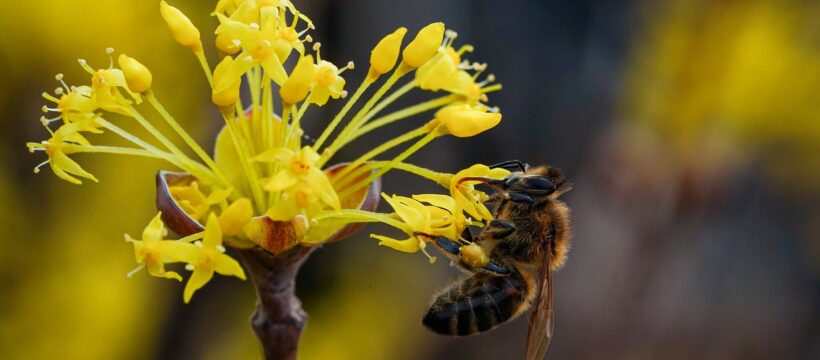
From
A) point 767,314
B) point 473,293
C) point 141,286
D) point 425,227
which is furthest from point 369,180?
point 767,314

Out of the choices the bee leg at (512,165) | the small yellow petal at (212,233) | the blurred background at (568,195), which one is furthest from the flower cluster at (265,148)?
the blurred background at (568,195)

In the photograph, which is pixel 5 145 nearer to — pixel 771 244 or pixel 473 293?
pixel 473 293

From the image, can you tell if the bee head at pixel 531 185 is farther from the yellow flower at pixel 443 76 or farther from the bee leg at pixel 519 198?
the yellow flower at pixel 443 76

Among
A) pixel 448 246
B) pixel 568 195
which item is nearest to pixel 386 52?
pixel 448 246

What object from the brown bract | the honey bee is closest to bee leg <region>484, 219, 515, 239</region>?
the honey bee

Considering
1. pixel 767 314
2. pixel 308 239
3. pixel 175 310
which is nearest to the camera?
pixel 308 239

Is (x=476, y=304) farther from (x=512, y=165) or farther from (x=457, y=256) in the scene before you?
(x=512, y=165)
